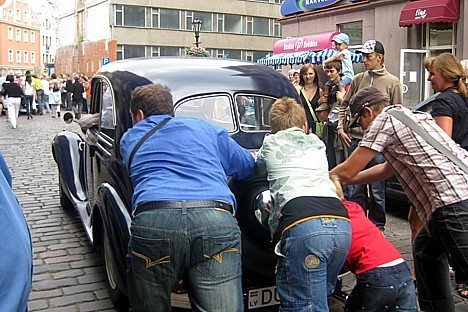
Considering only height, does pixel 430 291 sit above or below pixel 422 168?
below

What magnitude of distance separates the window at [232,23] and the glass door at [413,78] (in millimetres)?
39481

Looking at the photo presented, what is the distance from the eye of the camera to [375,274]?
3.00 meters

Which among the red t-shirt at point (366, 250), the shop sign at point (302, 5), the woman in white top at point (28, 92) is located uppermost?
the shop sign at point (302, 5)

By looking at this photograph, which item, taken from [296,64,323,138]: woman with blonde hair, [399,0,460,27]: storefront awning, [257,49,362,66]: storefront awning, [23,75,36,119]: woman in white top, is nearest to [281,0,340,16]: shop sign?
[257,49,362,66]: storefront awning

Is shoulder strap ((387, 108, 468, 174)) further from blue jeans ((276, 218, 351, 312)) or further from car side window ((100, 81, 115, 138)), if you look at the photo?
car side window ((100, 81, 115, 138))

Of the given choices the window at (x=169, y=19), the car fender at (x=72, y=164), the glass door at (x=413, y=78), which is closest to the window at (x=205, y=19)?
the window at (x=169, y=19)

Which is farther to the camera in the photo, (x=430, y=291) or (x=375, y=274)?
(x=430, y=291)

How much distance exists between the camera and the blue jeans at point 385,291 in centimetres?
298

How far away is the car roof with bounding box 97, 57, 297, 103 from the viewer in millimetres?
4484

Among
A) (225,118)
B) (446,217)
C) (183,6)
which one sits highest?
(183,6)

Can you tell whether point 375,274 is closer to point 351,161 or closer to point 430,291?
point 351,161

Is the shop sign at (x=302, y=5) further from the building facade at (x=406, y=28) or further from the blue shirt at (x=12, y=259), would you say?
the blue shirt at (x=12, y=259)

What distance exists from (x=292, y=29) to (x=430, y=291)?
22319 millimetres

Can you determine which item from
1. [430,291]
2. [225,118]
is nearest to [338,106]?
[225,118]
